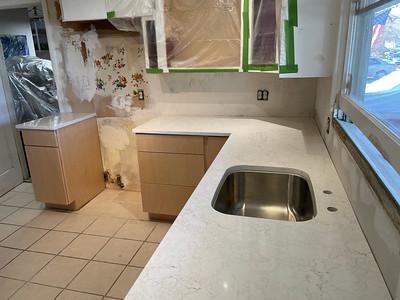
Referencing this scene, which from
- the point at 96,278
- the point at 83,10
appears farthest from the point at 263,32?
the point at 96,278

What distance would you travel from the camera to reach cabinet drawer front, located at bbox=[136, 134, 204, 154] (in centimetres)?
238

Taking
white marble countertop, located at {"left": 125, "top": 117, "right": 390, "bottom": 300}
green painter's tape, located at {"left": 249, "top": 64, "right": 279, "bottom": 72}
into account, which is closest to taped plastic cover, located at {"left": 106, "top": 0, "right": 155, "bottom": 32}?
green painter's tape, located at {"left": 249, "top": 64, "right": 279, "bottom": 72}

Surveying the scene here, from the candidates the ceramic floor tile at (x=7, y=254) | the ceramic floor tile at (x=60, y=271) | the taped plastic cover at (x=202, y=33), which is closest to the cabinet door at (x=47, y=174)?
the ceramic floor tile at (x=7, y=254)

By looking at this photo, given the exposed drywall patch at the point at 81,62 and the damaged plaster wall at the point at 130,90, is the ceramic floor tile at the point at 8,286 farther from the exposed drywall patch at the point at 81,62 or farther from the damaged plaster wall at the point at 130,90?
the exposed drywall patch at the point at 81,62

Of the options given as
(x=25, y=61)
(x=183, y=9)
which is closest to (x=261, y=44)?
(x=183, y=9)

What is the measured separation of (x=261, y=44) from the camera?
2.21 meters

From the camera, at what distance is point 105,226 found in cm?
275

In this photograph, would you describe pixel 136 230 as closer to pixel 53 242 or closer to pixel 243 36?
pixel 53 242

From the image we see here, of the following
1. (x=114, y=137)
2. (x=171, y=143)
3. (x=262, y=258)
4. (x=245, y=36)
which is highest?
(x=245, y=36)

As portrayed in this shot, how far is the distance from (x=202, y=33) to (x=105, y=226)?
188cm

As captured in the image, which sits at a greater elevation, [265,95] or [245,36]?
[245,36]

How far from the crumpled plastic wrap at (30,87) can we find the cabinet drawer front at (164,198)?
2262 mm

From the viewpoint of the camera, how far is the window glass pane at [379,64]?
892mm

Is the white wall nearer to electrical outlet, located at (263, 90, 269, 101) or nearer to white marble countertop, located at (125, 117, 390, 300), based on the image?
electrical outlet, located at (263, 90, 269, 101)
